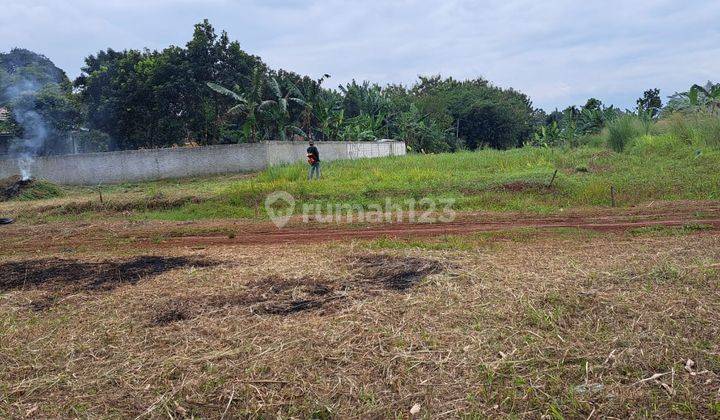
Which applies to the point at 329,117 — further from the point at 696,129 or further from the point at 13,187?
the point at 696,129

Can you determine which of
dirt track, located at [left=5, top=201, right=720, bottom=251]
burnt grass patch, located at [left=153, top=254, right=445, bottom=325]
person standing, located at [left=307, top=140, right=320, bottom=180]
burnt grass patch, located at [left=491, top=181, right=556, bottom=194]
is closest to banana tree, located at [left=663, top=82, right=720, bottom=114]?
burnt grass patch, located at [left=491, top=181, right=556, bottom=194]

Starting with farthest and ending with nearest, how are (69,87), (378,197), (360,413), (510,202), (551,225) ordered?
1. (69,87)
2. (378,197)
3. (510,202)
4. (551,225)
5. (360,413)

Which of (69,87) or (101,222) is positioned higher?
(69,87)

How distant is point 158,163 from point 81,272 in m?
15.7

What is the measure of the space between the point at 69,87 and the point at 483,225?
88.2 feet

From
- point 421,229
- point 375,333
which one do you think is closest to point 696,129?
point 421,229

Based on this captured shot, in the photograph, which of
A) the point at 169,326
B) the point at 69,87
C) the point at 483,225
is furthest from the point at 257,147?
the point at 169,326

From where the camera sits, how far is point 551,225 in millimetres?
8844

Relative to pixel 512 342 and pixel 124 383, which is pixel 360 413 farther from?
pixel 124 383

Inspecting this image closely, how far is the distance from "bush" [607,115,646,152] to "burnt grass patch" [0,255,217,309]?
17540 millimetres

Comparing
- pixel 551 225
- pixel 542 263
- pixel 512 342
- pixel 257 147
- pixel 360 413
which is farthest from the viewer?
pixel 257 147

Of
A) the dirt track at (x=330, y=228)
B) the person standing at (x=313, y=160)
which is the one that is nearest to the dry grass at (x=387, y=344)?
the dirt track at (x=330, y=228)

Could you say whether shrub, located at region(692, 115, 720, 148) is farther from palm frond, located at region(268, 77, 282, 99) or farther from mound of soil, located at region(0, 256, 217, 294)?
mound of soil, located at region(0, 256, 217, 294)

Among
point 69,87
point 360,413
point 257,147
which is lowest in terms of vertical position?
point 360,413
